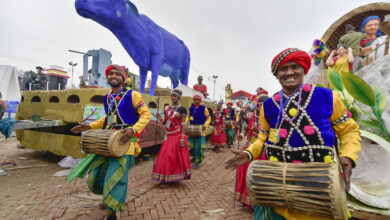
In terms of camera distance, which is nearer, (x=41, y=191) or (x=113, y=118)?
(x=113, y=118)

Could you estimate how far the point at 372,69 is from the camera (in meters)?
4.39

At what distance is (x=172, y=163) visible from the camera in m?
4.53

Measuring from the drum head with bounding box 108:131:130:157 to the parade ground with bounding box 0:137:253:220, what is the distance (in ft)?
3.77

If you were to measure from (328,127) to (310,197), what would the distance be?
59cm

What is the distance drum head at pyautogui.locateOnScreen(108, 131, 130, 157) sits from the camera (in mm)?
2582

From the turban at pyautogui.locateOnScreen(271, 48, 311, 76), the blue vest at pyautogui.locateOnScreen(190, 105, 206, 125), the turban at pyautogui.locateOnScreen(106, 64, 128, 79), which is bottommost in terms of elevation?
the blue vest at pyautogui.locateOnScreen(190, 105, 206, 125)

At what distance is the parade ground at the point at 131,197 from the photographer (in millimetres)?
3176

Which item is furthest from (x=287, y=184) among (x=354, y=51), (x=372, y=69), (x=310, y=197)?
(x=354, y=51)

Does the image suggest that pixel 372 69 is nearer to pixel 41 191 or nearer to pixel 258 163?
pixel 258 163

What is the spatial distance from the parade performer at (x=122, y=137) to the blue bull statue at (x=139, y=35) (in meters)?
3.30

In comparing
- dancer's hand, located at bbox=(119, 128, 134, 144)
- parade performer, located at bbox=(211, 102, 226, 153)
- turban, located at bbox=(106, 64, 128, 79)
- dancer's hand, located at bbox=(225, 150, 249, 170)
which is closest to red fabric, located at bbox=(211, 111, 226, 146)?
parade performer, located at bbox=(211, 102, 226, 153)

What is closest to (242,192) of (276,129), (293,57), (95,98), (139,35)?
(276,129)

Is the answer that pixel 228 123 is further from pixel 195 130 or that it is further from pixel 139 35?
pixel 139 35

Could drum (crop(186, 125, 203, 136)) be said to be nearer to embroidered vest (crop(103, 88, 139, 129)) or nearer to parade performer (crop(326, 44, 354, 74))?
embroidered vest (crop(103, 88, 139, 129))
